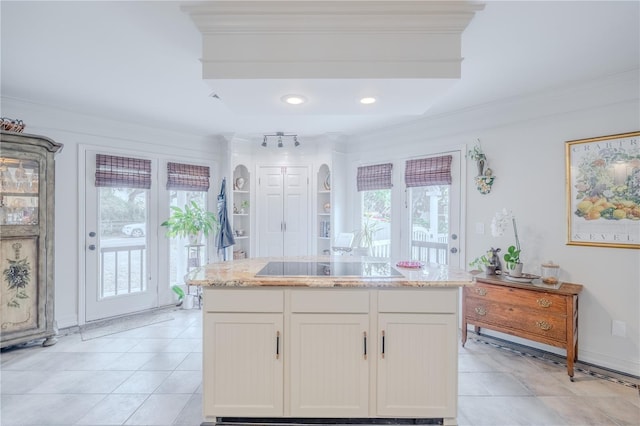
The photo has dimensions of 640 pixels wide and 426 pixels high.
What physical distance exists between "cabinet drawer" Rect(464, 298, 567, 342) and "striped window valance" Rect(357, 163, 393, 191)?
185 centimetres

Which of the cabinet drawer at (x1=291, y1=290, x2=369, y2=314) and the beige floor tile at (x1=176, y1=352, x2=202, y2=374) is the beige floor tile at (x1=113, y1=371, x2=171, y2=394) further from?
the cabinet drawer at (x1=291, y1=290, x2=369, y2=314)

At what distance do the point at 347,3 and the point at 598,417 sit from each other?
120 inches

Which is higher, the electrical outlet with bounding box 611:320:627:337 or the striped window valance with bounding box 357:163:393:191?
the striped window valance with bounding box 357:163:393:191

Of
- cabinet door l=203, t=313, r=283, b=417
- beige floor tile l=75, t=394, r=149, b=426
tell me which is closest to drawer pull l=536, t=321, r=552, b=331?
cabinet door l=203, t=313, r=283, b=417

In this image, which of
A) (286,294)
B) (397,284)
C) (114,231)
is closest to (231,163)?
(114,231)

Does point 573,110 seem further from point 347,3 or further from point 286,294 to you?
point 286,294

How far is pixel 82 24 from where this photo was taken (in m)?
2.03

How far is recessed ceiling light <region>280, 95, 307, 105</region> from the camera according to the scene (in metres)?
2.28

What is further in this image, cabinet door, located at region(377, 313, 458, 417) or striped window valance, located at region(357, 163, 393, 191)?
striped window valance, located at region(357, 163, 393, 191)

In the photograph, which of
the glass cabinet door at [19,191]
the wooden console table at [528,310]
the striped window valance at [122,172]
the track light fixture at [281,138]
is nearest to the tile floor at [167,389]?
the wooden console table at [528,310]

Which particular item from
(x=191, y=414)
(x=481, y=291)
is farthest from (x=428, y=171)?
(x=191, y=414)

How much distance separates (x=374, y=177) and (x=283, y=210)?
1495mm

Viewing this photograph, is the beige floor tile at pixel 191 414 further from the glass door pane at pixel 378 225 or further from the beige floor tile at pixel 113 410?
the glass door pane at pixel 378 225

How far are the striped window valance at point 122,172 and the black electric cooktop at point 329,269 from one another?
264cm
